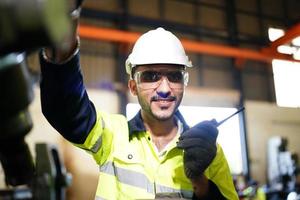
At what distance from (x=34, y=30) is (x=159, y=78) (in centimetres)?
112

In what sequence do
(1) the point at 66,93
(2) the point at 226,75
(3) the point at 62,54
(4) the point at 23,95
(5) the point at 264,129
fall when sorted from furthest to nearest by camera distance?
(2) the point at 226,75
(5) the point at 264,129
(1) the point at 66,93
(3) the point at 62,54
(4) the point at 23,95

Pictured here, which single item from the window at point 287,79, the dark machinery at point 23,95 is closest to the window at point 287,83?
the window at point 287,79

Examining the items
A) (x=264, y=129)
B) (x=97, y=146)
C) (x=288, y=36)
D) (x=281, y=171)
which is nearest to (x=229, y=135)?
(x=264, y=129)

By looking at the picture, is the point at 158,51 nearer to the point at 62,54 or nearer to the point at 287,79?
the point at 62,54

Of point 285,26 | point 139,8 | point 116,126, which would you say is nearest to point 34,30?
point 116,126

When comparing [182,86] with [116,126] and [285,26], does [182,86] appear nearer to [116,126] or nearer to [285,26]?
[116,126]

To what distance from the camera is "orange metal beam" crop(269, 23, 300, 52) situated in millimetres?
4906

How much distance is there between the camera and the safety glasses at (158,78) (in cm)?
144

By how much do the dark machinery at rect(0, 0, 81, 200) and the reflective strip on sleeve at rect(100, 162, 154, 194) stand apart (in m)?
0.75

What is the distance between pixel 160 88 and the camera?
1.41 metres

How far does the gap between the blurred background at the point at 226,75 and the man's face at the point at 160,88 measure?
2.55 meters

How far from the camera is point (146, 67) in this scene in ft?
4.93

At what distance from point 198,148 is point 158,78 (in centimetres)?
38

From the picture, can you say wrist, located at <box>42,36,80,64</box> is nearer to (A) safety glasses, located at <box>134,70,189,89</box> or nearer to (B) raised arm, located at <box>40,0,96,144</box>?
(B) raised arm, located at <box>40,0,96,144</box>
